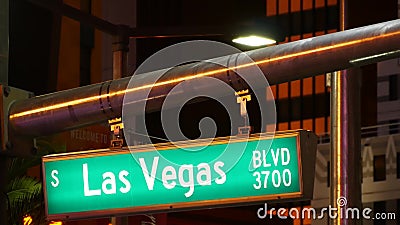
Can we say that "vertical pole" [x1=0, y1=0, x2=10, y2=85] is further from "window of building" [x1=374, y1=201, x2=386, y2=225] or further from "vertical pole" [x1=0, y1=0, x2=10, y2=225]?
"window of building" [x1=374, y1=201, x2=386, y2=225]

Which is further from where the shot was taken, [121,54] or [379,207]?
[379,207]

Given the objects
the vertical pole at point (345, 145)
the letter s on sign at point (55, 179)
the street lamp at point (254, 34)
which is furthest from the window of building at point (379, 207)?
the letter s on sign at point (55, 179)

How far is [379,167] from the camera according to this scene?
31000 millimetres

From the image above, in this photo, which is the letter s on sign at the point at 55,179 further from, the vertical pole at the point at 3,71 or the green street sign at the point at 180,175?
the vertical pole at the point at 3,71

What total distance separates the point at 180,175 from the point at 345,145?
28.3ft

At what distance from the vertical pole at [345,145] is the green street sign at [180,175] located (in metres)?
8.02

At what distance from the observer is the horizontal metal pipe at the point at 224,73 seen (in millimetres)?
5750

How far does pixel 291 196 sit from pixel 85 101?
1512 mm

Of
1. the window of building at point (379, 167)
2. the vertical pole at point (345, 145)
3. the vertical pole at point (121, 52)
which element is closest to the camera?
the vertical pole at point (121, 52)

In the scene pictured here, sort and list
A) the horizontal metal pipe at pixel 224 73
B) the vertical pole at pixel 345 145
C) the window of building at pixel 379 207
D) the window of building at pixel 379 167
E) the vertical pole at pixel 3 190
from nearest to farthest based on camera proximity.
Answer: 1. the horizontal metal pipe at pixel 224 73
2. the vertical pole at pixel 3 190
3. the vertical pole at pixel 345 145
4. the window of building at pixel 379 167
5. the window of building at pixel 379 207

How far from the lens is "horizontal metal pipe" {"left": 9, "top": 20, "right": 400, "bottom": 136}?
5750 millimetres

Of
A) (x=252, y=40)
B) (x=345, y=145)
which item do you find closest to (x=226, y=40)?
(x=345, y=145)

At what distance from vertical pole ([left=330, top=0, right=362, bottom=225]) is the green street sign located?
802 cm

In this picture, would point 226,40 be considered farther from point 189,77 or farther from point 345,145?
point 189,77
